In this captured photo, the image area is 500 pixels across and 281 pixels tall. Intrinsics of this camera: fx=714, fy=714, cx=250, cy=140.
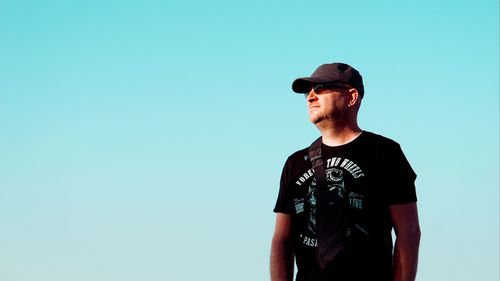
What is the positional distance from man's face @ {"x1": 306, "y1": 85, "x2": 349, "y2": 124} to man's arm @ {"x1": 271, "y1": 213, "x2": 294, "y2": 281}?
113cm

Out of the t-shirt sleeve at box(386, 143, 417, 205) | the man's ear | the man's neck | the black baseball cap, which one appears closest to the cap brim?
the black baseball cap

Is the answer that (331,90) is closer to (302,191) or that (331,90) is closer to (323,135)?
(323,135)

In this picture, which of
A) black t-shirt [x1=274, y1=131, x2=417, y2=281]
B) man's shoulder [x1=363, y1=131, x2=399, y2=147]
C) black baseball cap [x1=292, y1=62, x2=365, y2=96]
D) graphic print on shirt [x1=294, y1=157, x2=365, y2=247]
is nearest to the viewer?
black t-shirt [x1=274, y1=131, x2=417, y2=281]

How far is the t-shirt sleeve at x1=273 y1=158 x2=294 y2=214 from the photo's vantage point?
755 centimetres

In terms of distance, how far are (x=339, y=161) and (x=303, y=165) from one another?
Result: 485 millimetres

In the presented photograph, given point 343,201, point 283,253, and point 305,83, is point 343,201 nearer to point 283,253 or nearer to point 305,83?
point 283,253

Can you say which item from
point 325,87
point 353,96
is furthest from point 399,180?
point 325,87

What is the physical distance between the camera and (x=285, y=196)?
300 inches

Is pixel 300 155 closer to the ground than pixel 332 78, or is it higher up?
closer to the ground

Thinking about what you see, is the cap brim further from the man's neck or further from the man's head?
the man's neck

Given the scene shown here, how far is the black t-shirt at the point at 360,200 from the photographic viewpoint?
22.6 ft

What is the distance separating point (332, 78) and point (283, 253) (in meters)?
1.91

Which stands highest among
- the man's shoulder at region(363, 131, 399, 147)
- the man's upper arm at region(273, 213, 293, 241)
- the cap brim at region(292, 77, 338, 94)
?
the cap brim at region(292, 77, 338, 94)

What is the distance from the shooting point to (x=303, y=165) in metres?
7.55
